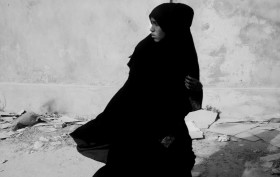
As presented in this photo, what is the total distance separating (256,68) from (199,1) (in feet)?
5.55

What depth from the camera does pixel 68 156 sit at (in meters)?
4.78

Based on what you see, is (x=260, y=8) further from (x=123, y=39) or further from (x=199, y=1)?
(x=123, y=39)

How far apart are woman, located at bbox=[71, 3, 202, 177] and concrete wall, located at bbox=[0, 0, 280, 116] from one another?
3.92 metres

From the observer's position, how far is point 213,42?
6.24 meters

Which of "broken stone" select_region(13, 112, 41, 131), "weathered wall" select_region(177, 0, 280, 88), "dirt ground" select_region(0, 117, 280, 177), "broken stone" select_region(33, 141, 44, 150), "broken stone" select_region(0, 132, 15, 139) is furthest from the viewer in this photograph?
"weathered wall" select_region(177, 0, 280, 88)

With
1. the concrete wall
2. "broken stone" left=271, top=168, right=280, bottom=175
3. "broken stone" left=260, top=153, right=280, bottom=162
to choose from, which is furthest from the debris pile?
"broken stone" left=271, top=168, right=280, bottom=175

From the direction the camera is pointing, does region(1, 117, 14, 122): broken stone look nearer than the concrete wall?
No

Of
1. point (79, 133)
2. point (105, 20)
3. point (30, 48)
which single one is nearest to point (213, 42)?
point (105, 20)

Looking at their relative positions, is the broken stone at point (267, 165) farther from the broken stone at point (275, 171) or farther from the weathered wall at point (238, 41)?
the weathered wall at point (238, 41)

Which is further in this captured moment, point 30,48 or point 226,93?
point 30,48

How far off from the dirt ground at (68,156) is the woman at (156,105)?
5.97 feet

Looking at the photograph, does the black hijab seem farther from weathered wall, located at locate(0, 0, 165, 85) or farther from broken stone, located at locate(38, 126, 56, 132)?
weathered wall, located at locate(0, 0, 165, 85)

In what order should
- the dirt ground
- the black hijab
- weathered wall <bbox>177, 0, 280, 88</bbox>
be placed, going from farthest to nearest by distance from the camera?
weathered wall <bbox>177, 0, 280, 88</bbox>
the dirt ground
the black hijab

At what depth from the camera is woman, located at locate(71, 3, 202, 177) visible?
2.41 metres
